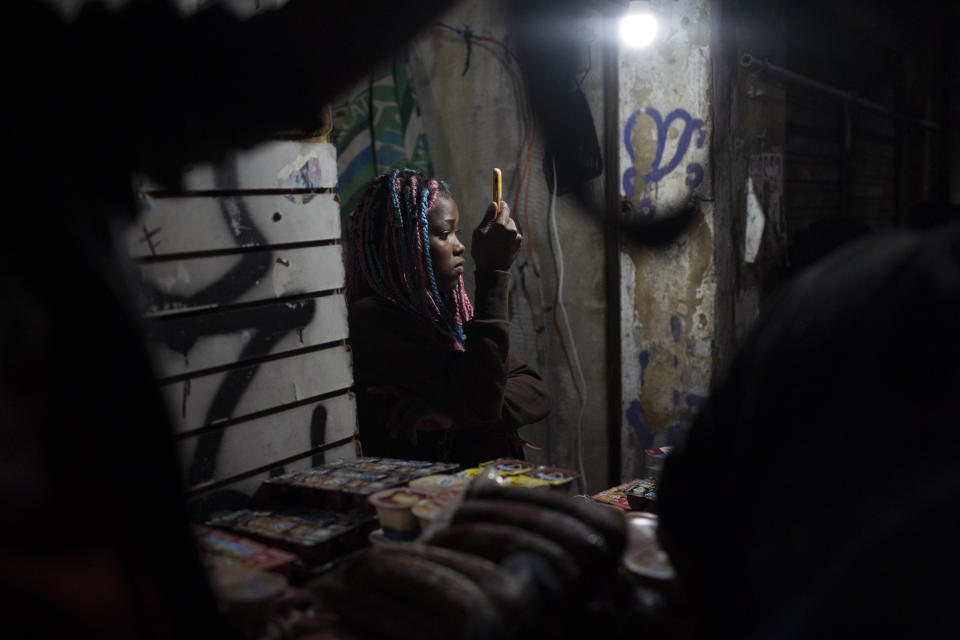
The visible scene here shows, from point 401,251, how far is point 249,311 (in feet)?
3.62

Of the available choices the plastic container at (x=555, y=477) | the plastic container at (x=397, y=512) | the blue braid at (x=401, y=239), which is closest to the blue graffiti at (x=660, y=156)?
the blue braid at (x=401, y=239)

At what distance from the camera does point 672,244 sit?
4395 millimetres

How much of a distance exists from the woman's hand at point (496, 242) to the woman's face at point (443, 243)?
0.64 ft

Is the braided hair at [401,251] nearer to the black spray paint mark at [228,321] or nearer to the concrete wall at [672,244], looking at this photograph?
the black spray paint mark at [228,321]

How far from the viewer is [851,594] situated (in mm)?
1021

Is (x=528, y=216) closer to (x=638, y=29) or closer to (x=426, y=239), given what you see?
(x=638, y=29)

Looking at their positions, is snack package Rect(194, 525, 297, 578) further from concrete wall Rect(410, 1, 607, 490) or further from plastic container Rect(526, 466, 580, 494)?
concrete wall Rect(410, 1, 607, 490)

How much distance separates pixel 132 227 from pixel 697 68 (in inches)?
135

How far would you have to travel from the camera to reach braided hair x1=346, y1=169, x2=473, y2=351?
133 inches

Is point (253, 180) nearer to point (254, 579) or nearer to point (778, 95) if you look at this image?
point (254, 579)

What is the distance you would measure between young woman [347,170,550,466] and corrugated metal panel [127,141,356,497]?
1.60 ft

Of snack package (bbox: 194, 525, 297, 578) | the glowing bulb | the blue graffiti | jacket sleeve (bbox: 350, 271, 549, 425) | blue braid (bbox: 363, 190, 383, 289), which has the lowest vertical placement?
snack package (bbox: 194, 525, 297, 578)

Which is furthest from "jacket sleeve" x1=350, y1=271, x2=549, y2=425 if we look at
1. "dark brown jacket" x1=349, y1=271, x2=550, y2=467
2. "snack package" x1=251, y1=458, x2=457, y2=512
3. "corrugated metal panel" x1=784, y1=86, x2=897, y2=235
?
"corrugated metal panel" x1=784, y1=86, x2=897, y2=235

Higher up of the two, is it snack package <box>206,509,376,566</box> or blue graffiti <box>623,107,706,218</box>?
blue graffiti <box>623,107,706,218</box>
